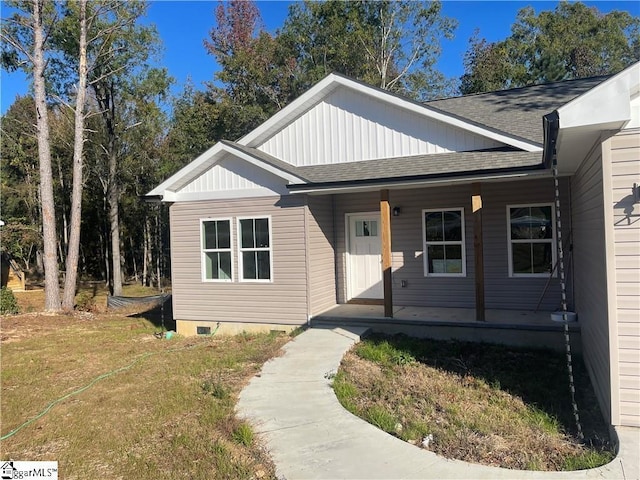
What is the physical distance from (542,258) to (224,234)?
21.5 feet

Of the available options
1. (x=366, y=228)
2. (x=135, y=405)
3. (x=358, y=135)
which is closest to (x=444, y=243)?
(x=366, y=228)

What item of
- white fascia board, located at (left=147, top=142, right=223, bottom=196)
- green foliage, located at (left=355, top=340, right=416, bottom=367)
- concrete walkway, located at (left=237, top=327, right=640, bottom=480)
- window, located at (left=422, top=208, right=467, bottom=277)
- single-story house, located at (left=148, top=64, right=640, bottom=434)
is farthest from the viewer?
white fascia board, located at (left=147, top=142, right=223, bottom=196)

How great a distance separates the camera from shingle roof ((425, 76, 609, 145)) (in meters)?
9.50

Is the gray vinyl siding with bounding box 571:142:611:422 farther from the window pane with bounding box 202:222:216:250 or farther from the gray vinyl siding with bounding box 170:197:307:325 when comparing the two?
the window pane with bounding box 202:222:216:250

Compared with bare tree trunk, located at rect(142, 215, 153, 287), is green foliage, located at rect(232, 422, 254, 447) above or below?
below

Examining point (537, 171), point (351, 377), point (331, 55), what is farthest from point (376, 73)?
point (351, 377)

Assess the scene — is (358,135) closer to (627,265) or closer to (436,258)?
(436,258)

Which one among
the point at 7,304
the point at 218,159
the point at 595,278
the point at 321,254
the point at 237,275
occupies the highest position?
the point at 218,159

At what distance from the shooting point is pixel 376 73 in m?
27.4

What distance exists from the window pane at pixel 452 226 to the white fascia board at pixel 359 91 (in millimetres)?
1802

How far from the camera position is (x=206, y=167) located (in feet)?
35.1

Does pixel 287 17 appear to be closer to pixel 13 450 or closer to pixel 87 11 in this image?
pixel 87 11

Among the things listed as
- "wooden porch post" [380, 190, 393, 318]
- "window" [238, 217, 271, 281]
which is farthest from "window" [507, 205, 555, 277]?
"window" [238, 217, 271, 281]

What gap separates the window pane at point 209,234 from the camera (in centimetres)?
1083
